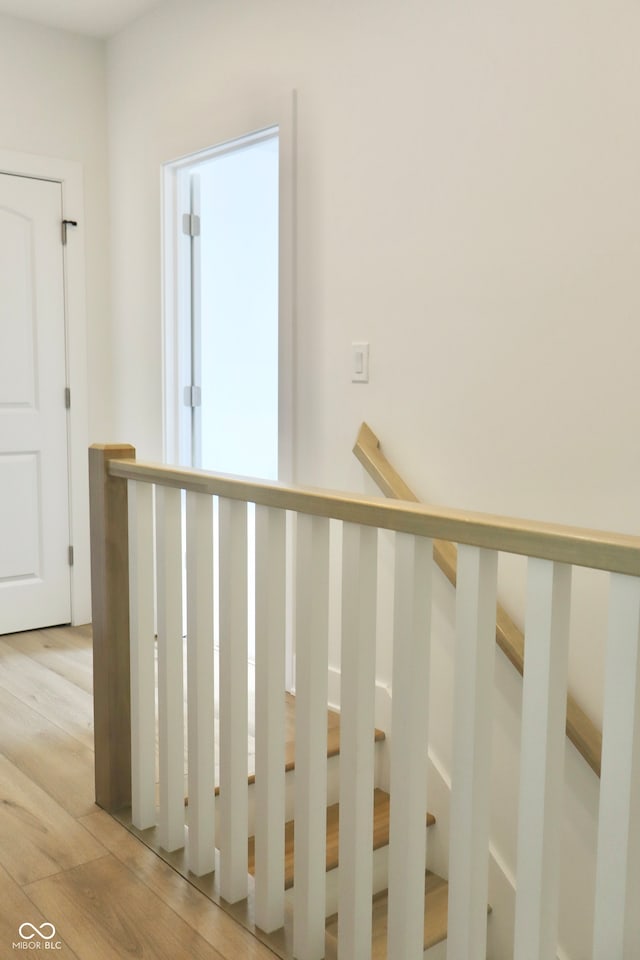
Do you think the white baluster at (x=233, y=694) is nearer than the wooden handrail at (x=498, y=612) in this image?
Yes

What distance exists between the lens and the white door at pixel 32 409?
3.71 meters

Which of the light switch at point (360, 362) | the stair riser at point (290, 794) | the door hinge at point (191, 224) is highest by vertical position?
the door hinge at point (191, 224)

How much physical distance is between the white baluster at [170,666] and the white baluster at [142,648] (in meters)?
0.08

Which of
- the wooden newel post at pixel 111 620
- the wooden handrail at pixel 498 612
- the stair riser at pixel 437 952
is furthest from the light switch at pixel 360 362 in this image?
the stair riser at pixel 437 952

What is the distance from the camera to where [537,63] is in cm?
214

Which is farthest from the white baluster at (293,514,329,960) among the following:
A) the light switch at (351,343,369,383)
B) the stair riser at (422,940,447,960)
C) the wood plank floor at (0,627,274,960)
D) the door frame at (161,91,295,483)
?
the door frame at (161,91,295,483)

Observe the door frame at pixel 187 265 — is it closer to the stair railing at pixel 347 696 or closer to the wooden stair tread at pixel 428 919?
the stair railing at pixel 347 696

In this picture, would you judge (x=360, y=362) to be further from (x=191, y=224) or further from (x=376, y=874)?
(x=376, y=874)

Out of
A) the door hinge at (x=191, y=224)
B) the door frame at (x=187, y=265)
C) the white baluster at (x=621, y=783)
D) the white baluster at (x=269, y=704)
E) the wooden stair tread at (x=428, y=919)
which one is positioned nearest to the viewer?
the white baluster at (x=621, y=783)

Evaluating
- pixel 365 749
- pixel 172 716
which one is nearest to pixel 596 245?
pixel 365 749

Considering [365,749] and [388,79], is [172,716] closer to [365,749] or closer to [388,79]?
[365,749]

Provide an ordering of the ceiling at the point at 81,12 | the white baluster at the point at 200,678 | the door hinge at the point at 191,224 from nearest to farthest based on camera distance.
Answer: the white baluster at the point at 200,678
the ceiling at the point at 81,12
the door hinge at the point at 191,224

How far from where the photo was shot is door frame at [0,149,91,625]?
3828mm

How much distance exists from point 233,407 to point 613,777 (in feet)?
12.7
